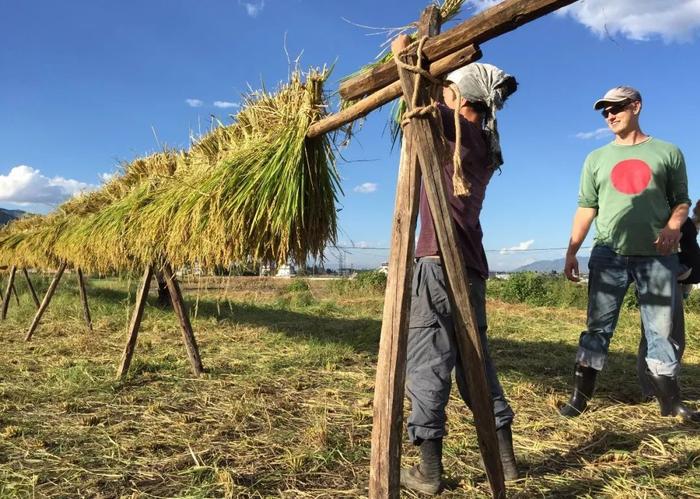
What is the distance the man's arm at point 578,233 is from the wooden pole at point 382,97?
1800 mm

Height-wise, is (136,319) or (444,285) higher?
(444,285)

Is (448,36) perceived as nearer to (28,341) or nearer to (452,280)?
(452,280)

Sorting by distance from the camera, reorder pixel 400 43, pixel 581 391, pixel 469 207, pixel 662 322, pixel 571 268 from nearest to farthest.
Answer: pixel 400 43
pixel 469 207
pixel 662 322
pixel 581 391
pixel 571 268

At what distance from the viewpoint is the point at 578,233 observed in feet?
10.7

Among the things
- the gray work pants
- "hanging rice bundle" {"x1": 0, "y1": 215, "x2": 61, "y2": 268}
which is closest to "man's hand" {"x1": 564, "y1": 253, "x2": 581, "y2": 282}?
the gray work pants

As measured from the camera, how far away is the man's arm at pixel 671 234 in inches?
112

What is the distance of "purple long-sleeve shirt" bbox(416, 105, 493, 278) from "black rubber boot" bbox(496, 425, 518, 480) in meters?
0.70

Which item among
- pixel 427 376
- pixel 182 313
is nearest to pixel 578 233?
pixel 427 376

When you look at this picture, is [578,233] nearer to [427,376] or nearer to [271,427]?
[427,376]

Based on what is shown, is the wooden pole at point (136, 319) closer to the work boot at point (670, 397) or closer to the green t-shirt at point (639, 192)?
the green t-shirt at point (639, 192)

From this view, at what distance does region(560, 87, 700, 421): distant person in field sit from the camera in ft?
9.60

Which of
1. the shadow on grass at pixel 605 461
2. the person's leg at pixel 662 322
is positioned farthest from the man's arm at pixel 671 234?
the shadow on grass at pixel 605 461

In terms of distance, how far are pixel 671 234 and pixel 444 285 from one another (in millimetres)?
1694

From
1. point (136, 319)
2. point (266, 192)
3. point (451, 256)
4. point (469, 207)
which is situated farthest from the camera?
point (136, 319)
